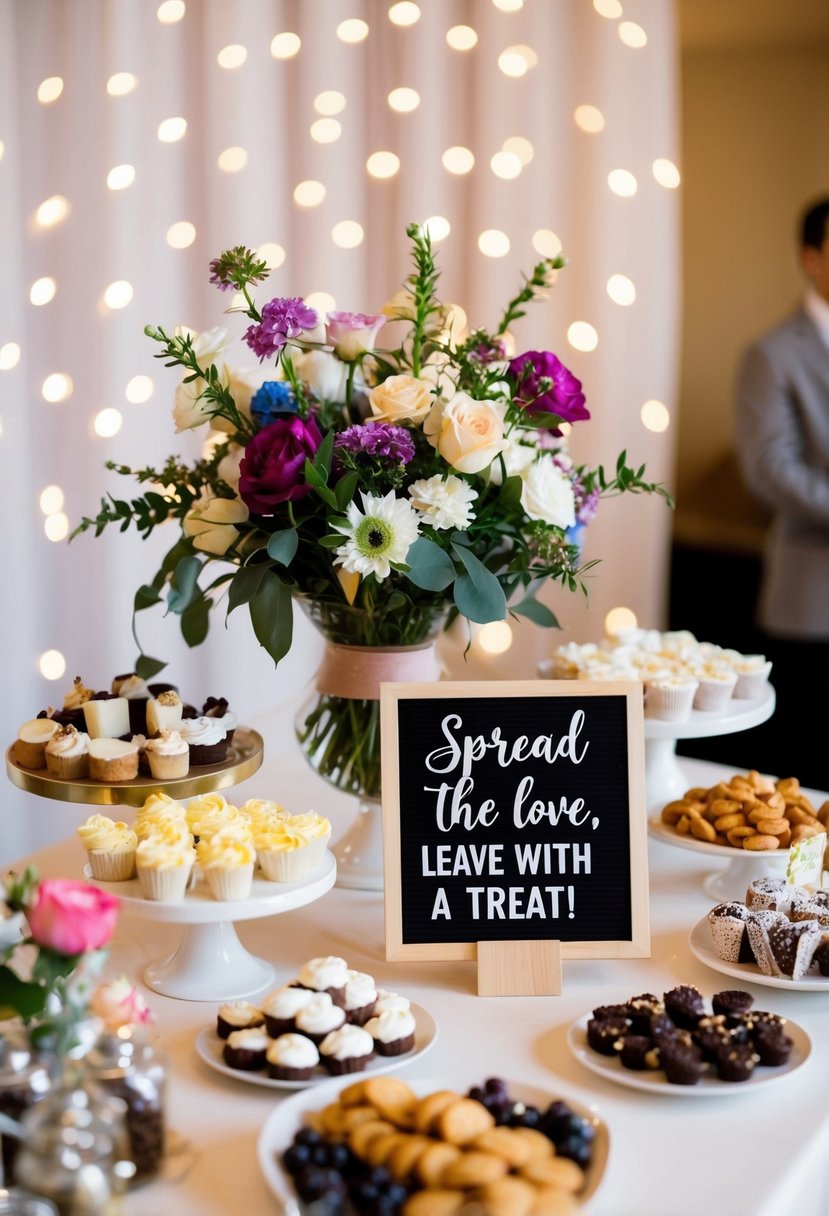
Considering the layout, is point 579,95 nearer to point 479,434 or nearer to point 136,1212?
point 479,434

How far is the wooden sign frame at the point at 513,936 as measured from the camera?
3.70 ft

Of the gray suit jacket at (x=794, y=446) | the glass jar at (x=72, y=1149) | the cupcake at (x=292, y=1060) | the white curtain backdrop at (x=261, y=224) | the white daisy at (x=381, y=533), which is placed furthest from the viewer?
the gray suit jacket at (x=794, y=446)

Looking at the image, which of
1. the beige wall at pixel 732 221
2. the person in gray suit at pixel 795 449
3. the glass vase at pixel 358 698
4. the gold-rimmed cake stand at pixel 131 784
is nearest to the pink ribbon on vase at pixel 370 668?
the glass vase at pixel 358 698

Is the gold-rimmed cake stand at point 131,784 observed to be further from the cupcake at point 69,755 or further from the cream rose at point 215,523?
the cream rose at point 215,523

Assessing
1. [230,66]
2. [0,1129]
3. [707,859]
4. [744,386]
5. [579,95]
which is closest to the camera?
[0,1129]

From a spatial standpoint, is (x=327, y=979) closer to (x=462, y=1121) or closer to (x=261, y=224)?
(x=462, y=1121)

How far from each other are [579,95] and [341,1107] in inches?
90.8

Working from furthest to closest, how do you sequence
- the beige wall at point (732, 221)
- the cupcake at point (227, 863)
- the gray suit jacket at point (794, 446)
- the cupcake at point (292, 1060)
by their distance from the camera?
the beige wall at point (732, 221) < the gray suit jacket at point (794, 446) < the cupcake at point (227, 863) < the cupcake at point (292, 1060)

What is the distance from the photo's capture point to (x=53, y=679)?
2.09 meters

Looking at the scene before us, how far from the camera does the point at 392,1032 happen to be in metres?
0.98

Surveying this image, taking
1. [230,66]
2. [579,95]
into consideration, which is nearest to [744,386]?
[579,95]

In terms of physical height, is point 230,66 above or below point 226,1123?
above

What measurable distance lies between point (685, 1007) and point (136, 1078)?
1.50 ft

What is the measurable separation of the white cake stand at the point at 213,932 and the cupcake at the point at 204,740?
0.17 m
